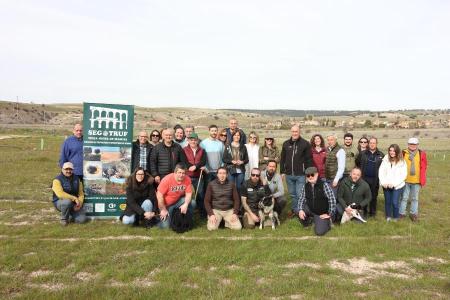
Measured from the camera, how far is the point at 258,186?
29.7 feet

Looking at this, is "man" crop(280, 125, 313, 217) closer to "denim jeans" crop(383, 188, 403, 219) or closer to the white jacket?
the white jacket

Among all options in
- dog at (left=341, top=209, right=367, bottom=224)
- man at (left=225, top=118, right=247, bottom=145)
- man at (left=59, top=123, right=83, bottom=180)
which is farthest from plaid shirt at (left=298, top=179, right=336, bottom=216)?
man at (left=59, top=123, right=83, bottom=180)

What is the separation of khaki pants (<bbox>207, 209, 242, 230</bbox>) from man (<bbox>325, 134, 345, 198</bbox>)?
267 centimetres

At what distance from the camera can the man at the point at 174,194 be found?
8.56 metres

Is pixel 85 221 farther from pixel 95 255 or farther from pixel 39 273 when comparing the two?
pixel 39 273

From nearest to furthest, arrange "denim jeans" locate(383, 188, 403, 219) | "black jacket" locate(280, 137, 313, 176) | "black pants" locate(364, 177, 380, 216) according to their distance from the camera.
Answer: "black jacket" locate(280, 137, 313, 176) < "denim jeans" locate(383, 188, 403, 219) < "black pants" locate(364, 177, 380, 216)

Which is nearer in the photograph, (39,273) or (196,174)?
(39,273)

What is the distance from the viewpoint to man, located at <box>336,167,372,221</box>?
931cm

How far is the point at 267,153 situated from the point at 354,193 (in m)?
2.27

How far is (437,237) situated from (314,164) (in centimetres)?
304

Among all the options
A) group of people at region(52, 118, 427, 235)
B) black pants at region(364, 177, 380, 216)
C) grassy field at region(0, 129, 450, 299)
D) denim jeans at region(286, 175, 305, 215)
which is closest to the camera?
grassy field at region(0, 129, 450, 299)

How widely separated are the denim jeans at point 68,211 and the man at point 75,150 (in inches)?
31.2

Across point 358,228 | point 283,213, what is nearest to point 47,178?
point 283,213

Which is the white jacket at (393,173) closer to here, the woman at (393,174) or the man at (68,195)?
the woman at (393,174)
